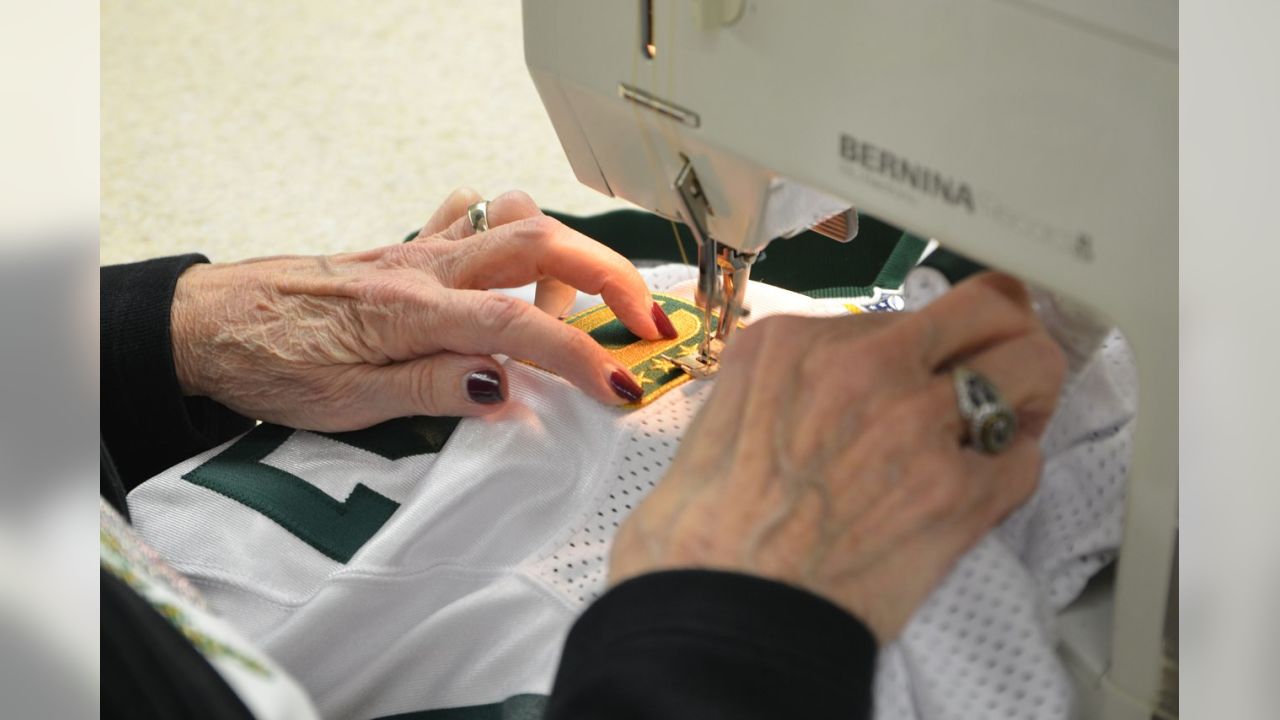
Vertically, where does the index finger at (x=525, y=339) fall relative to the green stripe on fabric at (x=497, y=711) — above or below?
above

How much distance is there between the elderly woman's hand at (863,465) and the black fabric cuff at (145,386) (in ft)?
1.68

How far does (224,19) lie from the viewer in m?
2.48

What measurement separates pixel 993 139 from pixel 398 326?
496 millimetres

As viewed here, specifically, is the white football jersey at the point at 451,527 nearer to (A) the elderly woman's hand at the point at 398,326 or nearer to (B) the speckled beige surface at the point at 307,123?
(A) the elderly woman's hand at the point at 398,326

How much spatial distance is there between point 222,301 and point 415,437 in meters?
0.21

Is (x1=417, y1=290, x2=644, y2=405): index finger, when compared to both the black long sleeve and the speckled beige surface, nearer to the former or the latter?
the black long sleeve

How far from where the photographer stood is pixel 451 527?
85 centimetres

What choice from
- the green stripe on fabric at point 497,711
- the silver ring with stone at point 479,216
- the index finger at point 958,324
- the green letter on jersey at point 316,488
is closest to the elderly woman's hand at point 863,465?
the index finger at point 958,324

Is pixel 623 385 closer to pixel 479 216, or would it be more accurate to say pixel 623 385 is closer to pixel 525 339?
pixel 525 339

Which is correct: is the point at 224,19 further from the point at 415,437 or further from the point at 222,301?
the point at 415,437

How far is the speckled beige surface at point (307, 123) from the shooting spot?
204cm

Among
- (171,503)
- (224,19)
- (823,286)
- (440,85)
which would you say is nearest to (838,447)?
(171,503)

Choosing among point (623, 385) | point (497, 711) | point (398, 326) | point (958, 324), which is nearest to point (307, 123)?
point (398, 326)
